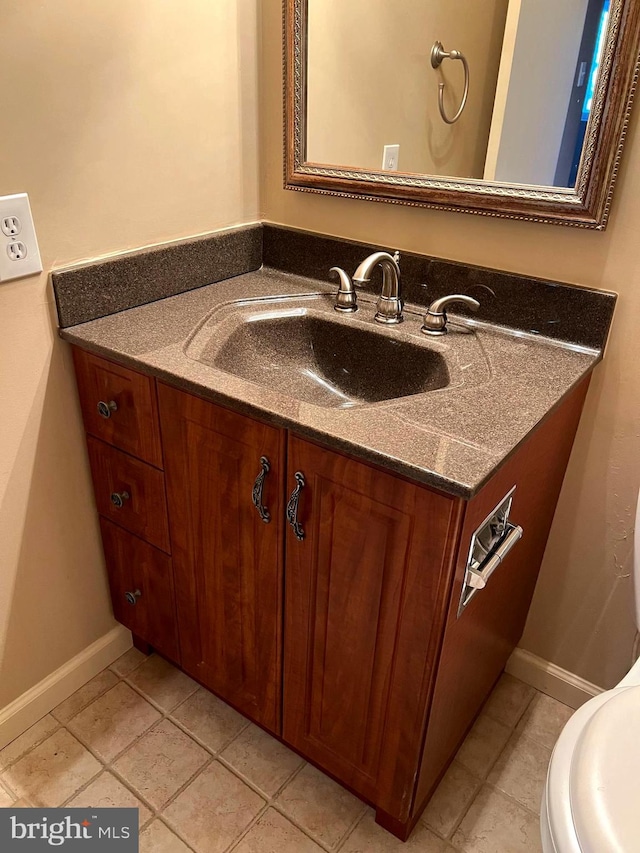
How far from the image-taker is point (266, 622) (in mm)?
1168

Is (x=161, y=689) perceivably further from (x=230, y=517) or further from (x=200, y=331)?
(x=200, y=331)

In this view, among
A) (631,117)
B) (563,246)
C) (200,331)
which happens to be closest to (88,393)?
(200,331)

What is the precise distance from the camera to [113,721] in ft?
4.67

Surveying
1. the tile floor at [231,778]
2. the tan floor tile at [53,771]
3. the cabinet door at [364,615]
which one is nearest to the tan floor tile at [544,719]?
the tile floor at [231,778]

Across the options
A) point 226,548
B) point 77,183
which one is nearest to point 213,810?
point 226,548

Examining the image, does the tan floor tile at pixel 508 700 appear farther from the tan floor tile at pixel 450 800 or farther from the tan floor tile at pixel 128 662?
the tan floor tile at pixel 128 662

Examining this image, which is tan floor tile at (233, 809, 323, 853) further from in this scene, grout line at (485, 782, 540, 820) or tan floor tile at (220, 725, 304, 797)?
grout line at (485, 782, 540, 820)

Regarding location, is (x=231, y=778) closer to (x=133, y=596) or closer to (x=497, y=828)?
(x=133, y=596)

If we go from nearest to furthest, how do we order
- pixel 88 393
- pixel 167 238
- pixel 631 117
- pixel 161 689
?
pixel 631 117 < pixel 88 393 < pixel 167 238 < pixel 161 689

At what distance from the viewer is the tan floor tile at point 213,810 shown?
4.00ft

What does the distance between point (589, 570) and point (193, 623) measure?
32.5 inches

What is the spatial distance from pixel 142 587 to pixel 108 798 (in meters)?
0.41

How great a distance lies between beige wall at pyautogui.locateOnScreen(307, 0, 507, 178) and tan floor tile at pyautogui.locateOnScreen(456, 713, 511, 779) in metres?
1.16

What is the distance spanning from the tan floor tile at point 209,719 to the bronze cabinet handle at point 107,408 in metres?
0.71
